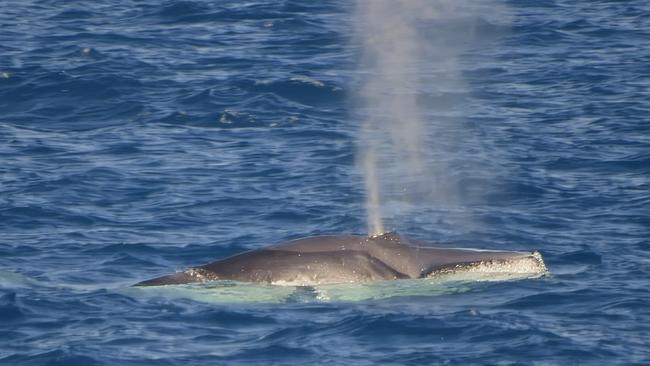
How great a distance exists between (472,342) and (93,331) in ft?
16.3

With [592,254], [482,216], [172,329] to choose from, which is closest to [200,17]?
[482,216]

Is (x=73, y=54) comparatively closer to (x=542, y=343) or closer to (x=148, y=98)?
(x=148, y=98)

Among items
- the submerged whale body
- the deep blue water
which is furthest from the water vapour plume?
the submerged whale body

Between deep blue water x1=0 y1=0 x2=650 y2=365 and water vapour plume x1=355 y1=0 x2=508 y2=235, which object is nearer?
deep blue water x1=0 y1=0 x2=650 y2=365

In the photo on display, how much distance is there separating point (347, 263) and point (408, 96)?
621 inches

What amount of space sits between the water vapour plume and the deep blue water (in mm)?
472

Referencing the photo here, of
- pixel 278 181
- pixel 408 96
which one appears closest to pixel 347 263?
pixel 278 181

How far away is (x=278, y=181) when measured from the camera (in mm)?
27594

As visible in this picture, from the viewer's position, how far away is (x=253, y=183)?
27516 millimetres

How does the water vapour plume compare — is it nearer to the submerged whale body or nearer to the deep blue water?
the deep blue water

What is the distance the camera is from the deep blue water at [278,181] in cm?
1795

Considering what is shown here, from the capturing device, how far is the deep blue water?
18.0 m

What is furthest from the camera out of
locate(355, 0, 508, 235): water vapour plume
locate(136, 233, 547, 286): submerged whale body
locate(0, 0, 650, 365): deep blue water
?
locate(355, 0, 508, 235): water vapour plume

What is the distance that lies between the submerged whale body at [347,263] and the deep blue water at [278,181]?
407mm
